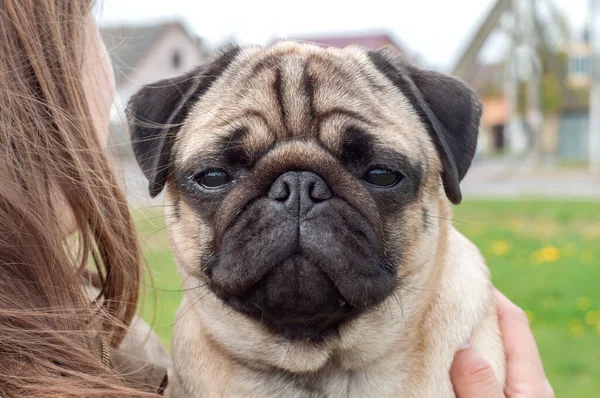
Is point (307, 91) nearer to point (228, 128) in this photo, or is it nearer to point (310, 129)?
point (310, 129)

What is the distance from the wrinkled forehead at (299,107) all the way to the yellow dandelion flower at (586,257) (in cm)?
421

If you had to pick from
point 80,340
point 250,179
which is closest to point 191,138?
point 250,179

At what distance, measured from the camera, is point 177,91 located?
1792mm

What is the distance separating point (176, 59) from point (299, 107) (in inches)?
695

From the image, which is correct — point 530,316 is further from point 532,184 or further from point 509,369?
point 532,184

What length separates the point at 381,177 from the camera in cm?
155

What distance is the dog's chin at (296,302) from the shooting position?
144 cm

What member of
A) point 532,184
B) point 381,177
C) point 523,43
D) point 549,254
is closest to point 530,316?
point 549,254

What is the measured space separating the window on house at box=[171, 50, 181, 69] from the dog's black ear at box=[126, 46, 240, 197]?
15883 mm

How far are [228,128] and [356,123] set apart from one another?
0.96ft

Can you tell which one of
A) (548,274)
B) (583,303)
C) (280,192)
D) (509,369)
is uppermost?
(280,192)

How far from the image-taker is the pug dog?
1.46m

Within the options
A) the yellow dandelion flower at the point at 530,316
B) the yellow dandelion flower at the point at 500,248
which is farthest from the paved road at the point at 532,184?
the yellow dandelion flower at the point at 530,316

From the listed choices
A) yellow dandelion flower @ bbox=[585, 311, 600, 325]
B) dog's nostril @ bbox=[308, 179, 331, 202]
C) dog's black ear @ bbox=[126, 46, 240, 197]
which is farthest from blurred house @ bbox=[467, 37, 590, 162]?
dog's nostril @ bbox=[308, 179, 331, 202]
